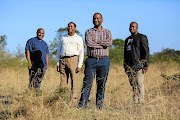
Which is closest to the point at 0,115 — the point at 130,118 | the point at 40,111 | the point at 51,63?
the point at 40,111

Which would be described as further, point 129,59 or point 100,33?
point 129,59

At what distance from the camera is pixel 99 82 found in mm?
4793

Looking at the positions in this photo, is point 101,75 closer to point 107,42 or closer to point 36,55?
point 107,42

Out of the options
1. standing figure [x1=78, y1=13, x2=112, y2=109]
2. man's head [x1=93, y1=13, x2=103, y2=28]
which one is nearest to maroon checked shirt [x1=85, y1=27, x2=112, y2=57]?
standing figure [x1=78, y1=13, x2=112, y2=109]

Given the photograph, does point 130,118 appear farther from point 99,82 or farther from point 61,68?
point 61,68

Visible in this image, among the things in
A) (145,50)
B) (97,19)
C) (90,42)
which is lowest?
(145,50)

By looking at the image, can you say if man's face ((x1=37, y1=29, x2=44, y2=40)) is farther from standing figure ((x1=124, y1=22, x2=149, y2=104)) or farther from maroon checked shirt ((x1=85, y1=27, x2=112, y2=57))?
standing figure ((x1=124, y1=22, x2=149, y2=104))

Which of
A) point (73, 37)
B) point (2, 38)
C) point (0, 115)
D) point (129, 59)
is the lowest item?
point (0, 115)

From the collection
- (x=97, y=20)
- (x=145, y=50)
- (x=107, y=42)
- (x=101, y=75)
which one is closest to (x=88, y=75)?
(x=101, y=75)

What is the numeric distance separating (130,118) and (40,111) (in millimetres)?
1481

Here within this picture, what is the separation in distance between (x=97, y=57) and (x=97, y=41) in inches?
13.3

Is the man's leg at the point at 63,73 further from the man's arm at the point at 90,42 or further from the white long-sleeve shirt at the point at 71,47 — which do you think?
the man's arm at the point at 90,42

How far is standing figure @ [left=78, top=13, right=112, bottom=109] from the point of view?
467 centimetres

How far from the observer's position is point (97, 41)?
15.5ft
